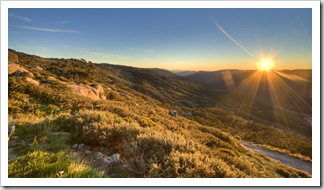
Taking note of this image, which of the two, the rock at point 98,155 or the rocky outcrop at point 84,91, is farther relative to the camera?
the rocky outcrop at point 84,91

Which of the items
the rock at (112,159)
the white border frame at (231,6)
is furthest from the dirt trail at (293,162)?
the rock at (112,159)

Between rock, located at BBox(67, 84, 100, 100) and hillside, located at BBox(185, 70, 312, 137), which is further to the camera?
hillside, located at BBox(185, 70, 312, 137)

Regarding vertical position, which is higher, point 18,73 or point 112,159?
point 18,73

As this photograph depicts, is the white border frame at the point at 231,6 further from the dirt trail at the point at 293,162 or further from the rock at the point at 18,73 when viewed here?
the dirt trail at the point at 293,162

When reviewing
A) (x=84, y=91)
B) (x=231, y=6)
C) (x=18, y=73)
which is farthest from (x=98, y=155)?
(x=84, y=91)

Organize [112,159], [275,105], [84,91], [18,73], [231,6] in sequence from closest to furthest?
[112,159]
[231,6]
[18,73]
[84,91]
[275,105]

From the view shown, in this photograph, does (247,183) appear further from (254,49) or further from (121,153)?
(254,49)

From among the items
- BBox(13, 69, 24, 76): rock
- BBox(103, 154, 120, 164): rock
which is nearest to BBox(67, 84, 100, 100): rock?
BBox(13, 69, 24, 76): rock

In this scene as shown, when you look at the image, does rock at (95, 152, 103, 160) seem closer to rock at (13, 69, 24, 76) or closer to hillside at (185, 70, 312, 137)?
rock at (13, 69, 24, 76)

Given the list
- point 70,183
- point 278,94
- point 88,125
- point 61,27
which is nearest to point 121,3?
point 61,27

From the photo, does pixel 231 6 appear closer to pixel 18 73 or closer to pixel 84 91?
pixel 84 91

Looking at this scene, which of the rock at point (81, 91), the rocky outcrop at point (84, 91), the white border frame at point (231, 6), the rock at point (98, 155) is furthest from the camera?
the rocky outcrop at point (84, 91)
